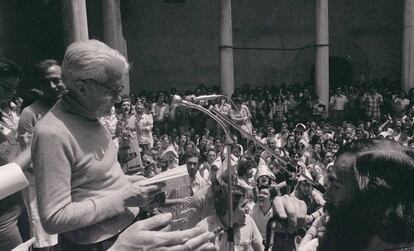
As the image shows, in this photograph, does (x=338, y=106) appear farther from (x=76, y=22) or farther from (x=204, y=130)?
(x=76, y=22)

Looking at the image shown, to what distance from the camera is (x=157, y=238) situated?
1319mm

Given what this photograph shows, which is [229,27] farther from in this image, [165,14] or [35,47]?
[35,47]

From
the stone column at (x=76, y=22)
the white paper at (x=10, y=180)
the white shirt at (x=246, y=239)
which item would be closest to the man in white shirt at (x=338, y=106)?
the stone column at (x=76, y=22)

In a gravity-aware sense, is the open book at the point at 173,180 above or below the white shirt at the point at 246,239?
above

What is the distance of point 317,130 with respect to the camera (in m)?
11.9

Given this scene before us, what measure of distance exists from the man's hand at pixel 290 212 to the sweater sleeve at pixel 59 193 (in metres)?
2.78

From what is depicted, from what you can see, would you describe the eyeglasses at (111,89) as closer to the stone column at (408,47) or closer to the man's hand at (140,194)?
the man's hand at (140,194)

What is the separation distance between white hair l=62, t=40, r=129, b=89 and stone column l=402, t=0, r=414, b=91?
51.4ft

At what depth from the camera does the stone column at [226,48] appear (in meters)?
15.0

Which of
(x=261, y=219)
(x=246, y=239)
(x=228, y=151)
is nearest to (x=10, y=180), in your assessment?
(x=228, y=151)

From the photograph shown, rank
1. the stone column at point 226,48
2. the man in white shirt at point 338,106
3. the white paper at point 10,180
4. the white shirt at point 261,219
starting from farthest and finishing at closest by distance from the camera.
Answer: the man in white shirt at point 338,106, the stone column at point 226,48, the white shirt at point 261,219, the white paper at point 10,180

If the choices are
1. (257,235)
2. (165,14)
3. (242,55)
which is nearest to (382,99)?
(242,55)

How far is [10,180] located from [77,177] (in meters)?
0.48

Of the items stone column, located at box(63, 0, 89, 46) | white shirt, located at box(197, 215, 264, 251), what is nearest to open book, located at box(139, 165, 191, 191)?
white shirt, located at box(197, 215, 264, 251)
